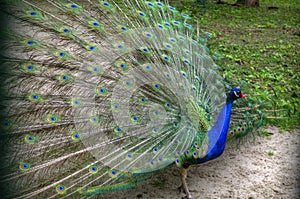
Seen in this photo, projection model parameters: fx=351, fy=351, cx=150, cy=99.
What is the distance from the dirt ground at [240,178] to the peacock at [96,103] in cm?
27

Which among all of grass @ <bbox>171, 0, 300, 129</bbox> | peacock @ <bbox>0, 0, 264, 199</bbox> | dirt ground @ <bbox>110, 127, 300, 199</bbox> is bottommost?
dirt ground @ <bbox>110, 127, 300, 199</bbox>

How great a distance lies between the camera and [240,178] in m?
3.54

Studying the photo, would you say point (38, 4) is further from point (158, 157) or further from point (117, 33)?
point (158, 157)

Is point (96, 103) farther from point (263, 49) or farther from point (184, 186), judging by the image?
point (263, 49)

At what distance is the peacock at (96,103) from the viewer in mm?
2656

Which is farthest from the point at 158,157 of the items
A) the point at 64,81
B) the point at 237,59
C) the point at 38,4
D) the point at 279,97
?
the point at 237,59

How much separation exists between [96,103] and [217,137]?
42.5 inches

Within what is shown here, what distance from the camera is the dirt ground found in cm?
328

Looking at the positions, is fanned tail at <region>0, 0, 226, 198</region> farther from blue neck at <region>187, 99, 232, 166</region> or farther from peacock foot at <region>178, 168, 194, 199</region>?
peacock foot at <region>178, 168, 194, 199</region>

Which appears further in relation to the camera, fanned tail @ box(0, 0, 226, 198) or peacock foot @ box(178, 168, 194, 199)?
peacock foot @ box(178, 168, 194, 199)

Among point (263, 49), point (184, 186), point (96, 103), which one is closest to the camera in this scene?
point (96, 103)

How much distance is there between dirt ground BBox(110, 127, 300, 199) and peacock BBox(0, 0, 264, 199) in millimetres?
267

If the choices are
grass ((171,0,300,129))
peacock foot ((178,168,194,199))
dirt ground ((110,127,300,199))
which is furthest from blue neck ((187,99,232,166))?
grass ((171,0,300,129))

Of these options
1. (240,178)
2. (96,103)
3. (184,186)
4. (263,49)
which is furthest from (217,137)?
(263,49)
